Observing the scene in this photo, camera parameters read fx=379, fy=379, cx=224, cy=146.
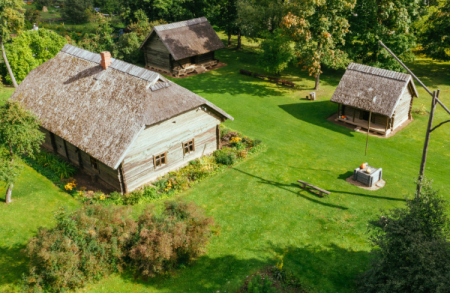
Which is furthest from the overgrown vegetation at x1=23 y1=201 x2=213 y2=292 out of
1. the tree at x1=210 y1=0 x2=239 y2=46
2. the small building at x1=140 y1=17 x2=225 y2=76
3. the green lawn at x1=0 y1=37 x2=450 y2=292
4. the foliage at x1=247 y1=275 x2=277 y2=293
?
the tree at x1=210 y1=0 x2=239 y2=46

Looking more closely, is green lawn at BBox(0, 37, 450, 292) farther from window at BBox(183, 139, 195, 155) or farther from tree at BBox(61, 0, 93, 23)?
tree at BBox(61, 0, 93, 23)

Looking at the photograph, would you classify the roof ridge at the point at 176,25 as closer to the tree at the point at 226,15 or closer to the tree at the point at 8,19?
the tree at the point at 226,15

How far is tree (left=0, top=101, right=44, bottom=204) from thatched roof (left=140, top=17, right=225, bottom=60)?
24249mm

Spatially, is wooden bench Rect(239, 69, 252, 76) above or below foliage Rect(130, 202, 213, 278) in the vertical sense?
above

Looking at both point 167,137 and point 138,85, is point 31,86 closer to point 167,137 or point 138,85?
point 138,85

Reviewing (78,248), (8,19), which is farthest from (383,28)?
(8,19)

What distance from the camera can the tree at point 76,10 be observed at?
7638cm

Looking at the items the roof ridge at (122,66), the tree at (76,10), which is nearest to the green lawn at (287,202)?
the roof ridge at (122,66)

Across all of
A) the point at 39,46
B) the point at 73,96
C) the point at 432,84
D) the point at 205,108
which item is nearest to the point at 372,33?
the point at 432,84

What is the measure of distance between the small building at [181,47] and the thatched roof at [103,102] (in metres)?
16.8

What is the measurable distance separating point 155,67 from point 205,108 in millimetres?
24641

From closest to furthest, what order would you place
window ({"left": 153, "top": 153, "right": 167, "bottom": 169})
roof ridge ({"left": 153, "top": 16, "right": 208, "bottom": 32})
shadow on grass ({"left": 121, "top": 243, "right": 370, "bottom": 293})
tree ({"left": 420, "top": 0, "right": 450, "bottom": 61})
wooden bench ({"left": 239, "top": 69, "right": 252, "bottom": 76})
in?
1. shadow on grass ({"left": 121, "top": 243, "right": 370, "bottom": 293})
2. window ({"left": 153, "top": 153, "right": 167, "bottom": 169})
3. tree ({"left": 420, "top": 0, "right": 450, "bottom": 61})
4. roof ridge ({"left": 153, "top": 16, "right": 208, "bottom": 32})
5. wooden bench ({"left": 239, "top": 69, "right": 252, "bottom": 76})

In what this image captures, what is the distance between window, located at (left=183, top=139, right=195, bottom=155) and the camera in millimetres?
27723

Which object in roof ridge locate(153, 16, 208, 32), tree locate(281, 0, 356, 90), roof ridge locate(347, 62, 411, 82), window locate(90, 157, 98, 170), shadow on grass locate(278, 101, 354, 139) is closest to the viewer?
window locate(90, 157, 98, 170)
